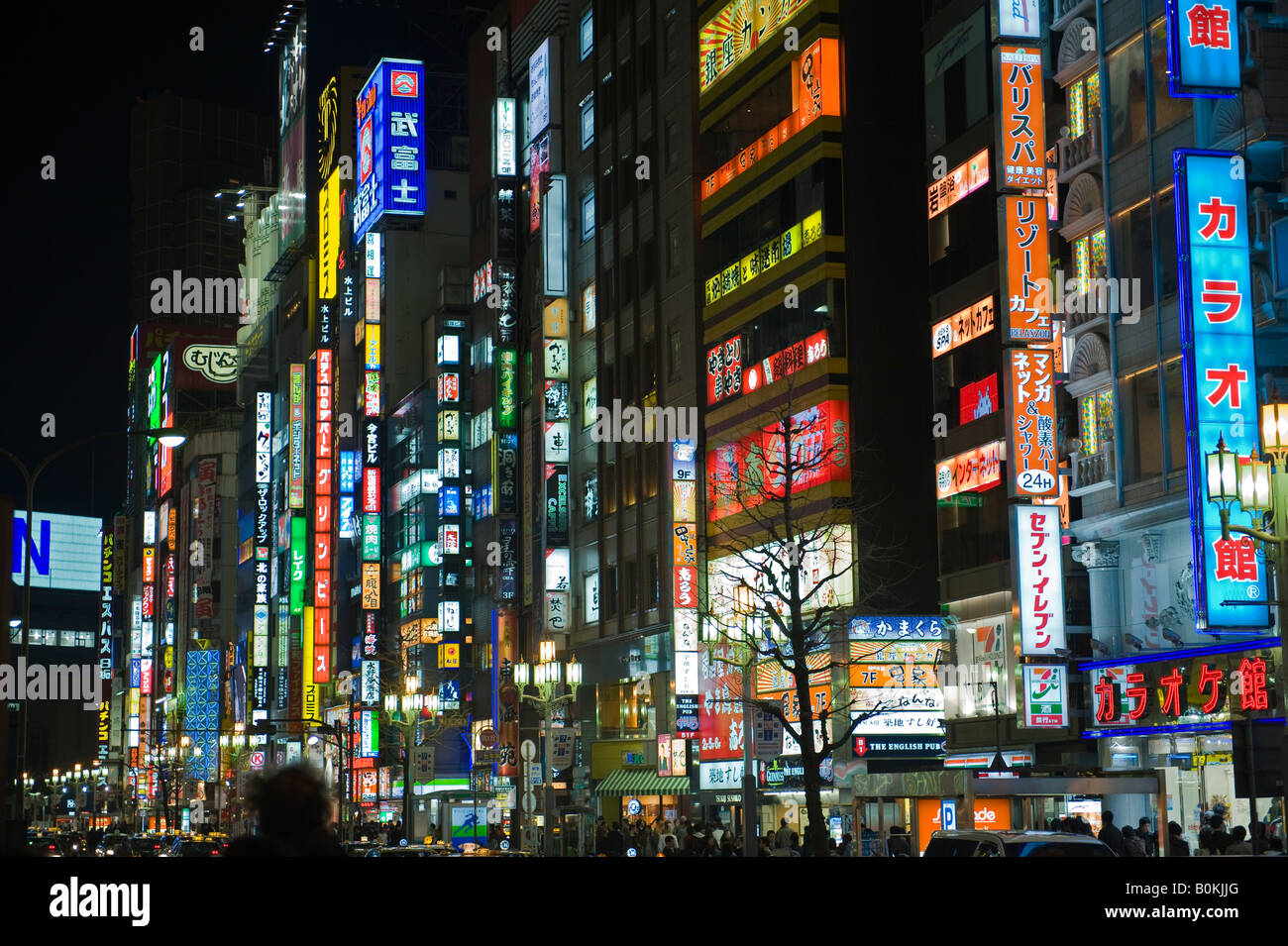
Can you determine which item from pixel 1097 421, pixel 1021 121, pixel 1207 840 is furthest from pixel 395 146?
pixel 1207 840

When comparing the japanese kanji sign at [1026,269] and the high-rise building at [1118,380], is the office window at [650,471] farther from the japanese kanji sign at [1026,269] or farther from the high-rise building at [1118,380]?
the japanese kanji sign at [1026,269]

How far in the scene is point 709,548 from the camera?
55500mm

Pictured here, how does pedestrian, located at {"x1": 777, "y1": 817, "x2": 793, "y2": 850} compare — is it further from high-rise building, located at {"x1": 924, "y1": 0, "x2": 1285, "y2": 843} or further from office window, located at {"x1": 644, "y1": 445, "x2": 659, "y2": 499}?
office window, located at {"x1": 644, "y1": 445, "x2": 659, "y2": 499}

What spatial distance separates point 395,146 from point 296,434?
29.7 m

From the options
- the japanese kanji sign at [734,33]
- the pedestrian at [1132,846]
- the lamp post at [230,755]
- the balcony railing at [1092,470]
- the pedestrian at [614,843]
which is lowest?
the lamp post at [230,755]

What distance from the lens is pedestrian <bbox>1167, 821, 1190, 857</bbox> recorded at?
29.5 metres

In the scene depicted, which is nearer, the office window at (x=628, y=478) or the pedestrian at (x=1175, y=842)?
the pedestrian at (x=1175, y=842)

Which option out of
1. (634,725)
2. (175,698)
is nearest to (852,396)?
(634,725)

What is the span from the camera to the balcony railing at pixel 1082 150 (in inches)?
1484

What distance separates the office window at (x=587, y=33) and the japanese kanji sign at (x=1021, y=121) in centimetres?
3340

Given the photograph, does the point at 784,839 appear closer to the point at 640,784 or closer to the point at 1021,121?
the point at 640,784

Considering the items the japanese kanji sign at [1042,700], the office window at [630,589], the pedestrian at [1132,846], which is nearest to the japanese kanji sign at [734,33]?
the office window at [630,589]
